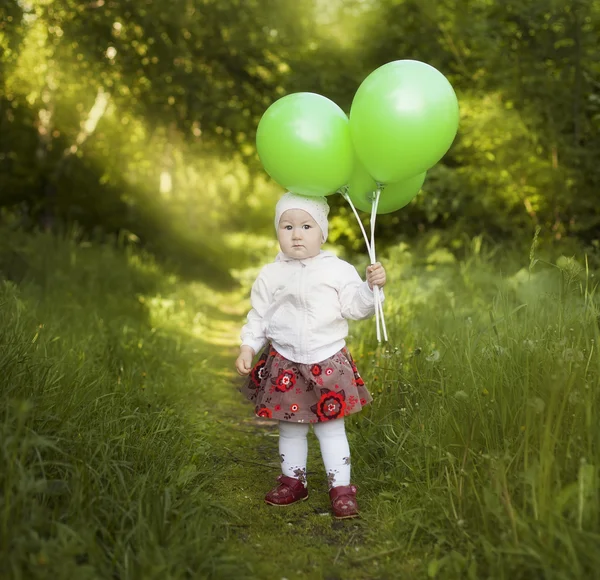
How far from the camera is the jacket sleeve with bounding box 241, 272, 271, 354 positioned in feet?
10.5

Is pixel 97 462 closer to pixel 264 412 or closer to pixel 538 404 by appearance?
pixel 264 412

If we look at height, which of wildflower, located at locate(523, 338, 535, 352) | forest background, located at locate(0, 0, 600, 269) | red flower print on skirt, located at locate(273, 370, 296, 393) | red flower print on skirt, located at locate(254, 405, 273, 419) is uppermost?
forest background, located at locate(0, 0, 600, 269)

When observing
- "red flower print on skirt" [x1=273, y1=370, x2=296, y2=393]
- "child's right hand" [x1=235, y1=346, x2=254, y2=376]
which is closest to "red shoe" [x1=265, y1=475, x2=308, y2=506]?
"red flower print on skirt" [x1=273, y1=370, x2=296, y2=393]

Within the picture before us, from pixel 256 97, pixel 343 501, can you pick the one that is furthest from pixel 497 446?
pixel 256 97

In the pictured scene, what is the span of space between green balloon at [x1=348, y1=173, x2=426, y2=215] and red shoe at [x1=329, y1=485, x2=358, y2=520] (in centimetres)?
133

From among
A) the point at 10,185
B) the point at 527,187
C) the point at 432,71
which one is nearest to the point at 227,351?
the point at 527,187

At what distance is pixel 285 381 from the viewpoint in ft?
10.0

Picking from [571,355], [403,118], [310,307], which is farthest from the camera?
[310,307]

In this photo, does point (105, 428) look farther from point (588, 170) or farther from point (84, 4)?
point (84, 4)

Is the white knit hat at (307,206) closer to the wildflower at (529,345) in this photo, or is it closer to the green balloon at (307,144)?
the green balloon at (307,144)

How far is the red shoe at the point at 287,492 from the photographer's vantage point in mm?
3038

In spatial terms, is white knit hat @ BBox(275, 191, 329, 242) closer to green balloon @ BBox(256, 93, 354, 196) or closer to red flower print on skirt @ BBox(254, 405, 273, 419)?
green balloon @ BBox(256, 93, 354, 196)

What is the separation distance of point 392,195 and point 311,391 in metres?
1.02

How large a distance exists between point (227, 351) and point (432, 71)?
4.16m
